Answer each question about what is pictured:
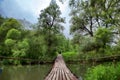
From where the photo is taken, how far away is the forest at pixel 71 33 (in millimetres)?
24452

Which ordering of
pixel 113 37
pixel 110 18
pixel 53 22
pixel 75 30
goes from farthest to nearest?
pixel 53 22 < pixel 75 30 < pixel 113 37 < pixel 110 18

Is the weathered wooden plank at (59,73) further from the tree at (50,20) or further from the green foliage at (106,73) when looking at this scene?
the tree at (50,20)

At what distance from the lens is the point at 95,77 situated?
11.0 meters

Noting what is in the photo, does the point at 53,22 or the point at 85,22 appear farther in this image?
the point at 53,22

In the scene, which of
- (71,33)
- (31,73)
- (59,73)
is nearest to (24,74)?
(31,73)

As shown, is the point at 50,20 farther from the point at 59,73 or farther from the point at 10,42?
the point at 59,73

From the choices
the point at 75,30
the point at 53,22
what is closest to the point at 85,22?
the point at 75,30

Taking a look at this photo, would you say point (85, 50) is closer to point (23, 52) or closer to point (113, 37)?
point (113, 37)

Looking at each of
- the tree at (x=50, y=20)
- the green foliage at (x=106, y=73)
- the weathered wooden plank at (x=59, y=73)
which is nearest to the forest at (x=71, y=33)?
the tree at (x=50, y=20)

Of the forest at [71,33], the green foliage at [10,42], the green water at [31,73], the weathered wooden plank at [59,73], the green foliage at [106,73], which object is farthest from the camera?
the green foliage at [10,42]

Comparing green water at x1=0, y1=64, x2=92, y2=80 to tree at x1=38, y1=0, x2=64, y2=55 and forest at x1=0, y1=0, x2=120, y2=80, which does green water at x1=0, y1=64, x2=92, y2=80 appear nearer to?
forest at x1=0, y1=0, x2=120, y2=80

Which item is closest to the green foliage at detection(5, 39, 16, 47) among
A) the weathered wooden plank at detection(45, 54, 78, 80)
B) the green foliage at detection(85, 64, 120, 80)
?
the green foliage at detection(85, 64, 120, 80)

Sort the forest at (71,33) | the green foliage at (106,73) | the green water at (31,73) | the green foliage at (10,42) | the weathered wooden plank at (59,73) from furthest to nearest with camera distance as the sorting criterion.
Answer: the green foliage at (10,42)
the forest at (71,33)
the green water at (31,73)
the green foliage at (106,73)
the weathered wooden plank at (59,73)

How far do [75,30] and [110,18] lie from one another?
815cm
